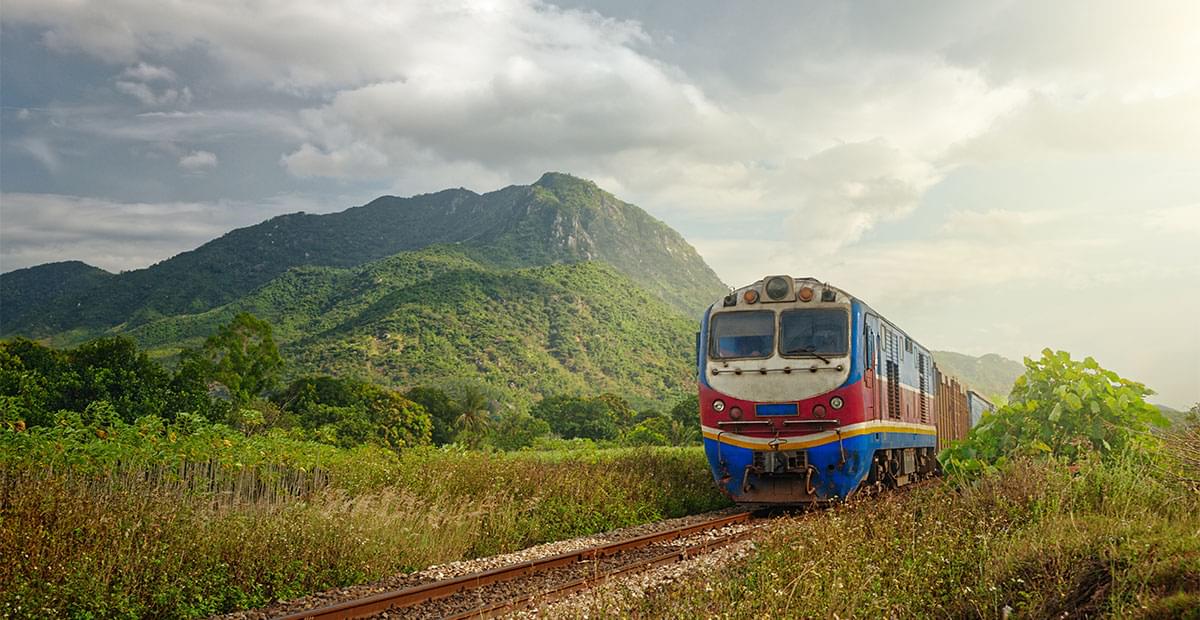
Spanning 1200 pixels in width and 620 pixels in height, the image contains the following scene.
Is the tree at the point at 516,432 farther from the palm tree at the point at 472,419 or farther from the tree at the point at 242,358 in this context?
the tree at the point at 242,358

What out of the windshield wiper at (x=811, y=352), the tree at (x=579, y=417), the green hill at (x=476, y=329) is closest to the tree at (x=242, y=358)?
the tree at (x=579, y=417)

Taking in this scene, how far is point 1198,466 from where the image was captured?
335 inches

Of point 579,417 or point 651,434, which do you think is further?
point 579,417

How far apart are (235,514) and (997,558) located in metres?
8.05

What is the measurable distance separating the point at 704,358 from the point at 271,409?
3824 cm

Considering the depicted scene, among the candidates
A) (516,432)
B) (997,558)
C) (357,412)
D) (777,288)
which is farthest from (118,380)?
(997,558)

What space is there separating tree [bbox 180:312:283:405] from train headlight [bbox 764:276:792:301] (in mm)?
60995

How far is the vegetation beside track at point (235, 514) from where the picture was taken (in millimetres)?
7672

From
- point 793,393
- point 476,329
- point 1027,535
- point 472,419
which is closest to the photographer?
point 1027,535

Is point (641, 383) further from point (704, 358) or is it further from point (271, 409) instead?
point (704, 358)

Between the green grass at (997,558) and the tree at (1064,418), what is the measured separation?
0.67 metres

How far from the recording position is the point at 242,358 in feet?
232

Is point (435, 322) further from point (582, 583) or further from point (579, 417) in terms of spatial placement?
point (582, 583)

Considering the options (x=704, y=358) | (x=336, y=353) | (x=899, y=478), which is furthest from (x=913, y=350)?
(x=336, y=353)
